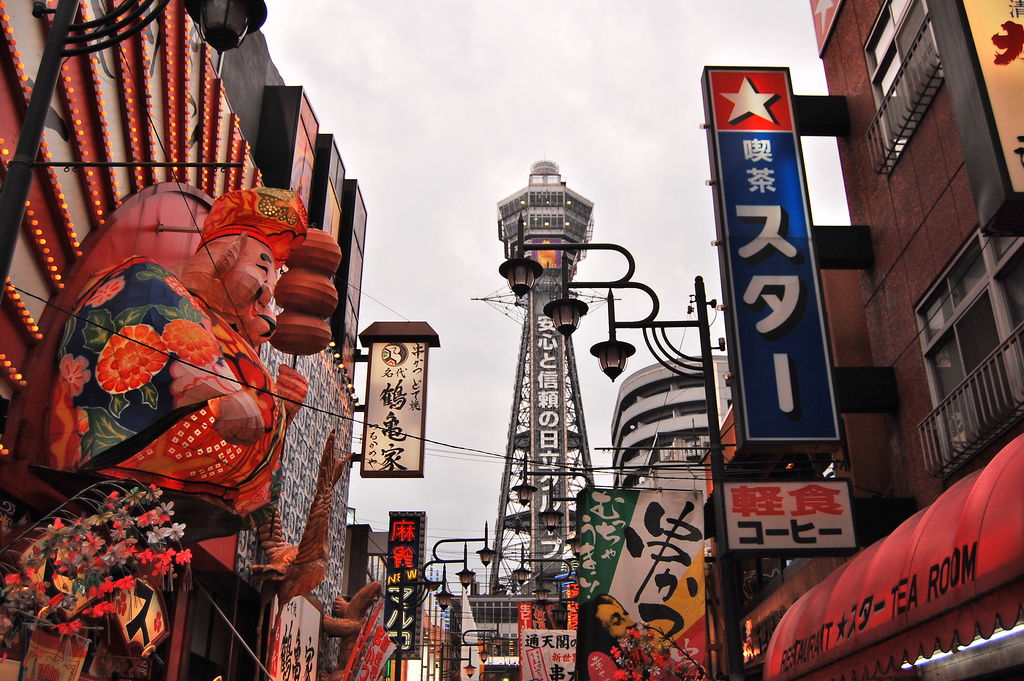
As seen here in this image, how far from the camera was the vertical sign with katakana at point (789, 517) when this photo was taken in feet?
37.8

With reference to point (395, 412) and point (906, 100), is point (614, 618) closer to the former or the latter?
point (906, 100)

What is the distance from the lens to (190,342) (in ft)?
36.9

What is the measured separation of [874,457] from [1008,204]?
7827 millimetres

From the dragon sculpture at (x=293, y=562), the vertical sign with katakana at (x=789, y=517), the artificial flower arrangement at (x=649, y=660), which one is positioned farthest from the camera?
the dragon sculpture at (x=293, y=562)

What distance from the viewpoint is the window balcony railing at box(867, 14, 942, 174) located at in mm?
11836

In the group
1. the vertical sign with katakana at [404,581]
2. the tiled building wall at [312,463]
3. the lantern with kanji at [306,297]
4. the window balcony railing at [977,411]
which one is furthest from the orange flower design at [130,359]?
the vertical sign with katakana at [404,581]

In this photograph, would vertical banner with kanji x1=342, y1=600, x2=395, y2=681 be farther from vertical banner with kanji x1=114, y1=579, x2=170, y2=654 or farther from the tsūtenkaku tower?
the tsūtenkaku tower

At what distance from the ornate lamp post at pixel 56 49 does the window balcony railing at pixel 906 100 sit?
825cm

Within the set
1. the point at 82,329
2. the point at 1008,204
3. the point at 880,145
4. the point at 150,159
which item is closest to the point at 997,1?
the point at 1008,204

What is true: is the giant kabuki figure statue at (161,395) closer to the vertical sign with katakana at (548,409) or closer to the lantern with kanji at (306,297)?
the lantern with kanji at (306,297)

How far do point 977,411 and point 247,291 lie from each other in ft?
32.5

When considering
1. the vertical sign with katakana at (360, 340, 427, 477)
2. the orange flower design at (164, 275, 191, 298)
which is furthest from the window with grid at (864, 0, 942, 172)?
the vertical sign with katakana at (360, 340, 427, 477)

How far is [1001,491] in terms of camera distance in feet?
21.8

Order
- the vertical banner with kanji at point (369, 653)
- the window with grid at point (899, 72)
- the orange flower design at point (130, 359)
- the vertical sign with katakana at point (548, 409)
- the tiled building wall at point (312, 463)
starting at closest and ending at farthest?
the orange flower design at point (130, 359) → the window with grid at point (899, 72) → the tiled building wall at point (312, 463) → the vertical banner with kanji at point (369, 653) → the vertical sign with katakana at point (548, 409)
